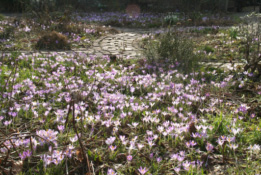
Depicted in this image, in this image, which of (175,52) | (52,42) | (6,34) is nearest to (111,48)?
(52,42)

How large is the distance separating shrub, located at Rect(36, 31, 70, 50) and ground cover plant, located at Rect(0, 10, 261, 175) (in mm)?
1447

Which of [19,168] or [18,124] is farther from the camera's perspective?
[18,124]

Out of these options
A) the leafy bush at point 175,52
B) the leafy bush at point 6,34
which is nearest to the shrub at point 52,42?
the leafy bush at point 6,34

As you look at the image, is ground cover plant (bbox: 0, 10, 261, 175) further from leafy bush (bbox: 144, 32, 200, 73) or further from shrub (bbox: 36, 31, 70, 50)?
shrub (bbox: 36, 31, 70, 50)

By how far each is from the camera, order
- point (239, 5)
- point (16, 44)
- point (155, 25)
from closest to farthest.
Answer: point (16, 44) < point (155, 25) < point (239, 5)

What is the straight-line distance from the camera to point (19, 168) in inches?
71.3

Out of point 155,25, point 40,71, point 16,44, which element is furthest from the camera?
point 155,25

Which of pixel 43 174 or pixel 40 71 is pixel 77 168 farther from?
pixel 40 71

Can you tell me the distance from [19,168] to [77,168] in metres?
0.42

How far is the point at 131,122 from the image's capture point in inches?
104

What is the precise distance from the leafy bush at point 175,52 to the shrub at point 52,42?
2.56 m

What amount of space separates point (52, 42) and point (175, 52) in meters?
3.30

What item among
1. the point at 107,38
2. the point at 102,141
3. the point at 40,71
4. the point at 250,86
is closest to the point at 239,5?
the point at 107,38

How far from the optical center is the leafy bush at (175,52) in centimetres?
446
